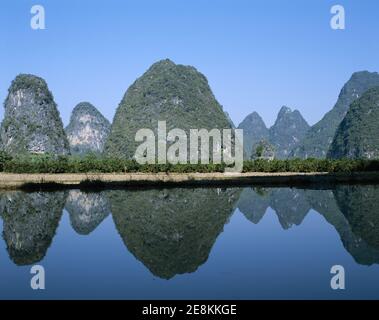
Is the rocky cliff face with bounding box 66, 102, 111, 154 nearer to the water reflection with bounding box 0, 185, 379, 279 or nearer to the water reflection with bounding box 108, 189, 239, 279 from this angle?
the water reflection with bounding box 0, 185, 379, 279

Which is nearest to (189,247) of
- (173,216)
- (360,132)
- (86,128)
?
(173,216)

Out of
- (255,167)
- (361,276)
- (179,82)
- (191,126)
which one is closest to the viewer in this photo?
(361,276)

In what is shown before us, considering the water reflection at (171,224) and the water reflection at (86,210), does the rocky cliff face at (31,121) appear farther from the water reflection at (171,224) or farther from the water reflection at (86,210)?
the water reflection at (171,224)

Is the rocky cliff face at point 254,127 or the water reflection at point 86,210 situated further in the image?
the rocky cliff face at point 254,127

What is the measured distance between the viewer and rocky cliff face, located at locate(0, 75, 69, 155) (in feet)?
232

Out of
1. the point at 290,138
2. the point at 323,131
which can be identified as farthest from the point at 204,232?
the point at 290,138

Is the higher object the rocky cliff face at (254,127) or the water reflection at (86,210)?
the rocky cliff face at (254,127)

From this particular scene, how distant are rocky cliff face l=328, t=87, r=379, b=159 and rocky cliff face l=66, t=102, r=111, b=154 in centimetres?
5348

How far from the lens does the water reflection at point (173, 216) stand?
35.0 feet

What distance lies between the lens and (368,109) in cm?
9719

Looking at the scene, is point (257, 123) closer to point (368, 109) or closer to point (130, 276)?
point (368, 109)

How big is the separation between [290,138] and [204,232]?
166 meters

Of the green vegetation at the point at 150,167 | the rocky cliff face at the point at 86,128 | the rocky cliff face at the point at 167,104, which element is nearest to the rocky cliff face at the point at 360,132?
the rocky cliff face at the point at 167,104

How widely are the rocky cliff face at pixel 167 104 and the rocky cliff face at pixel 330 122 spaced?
37.0 metres
